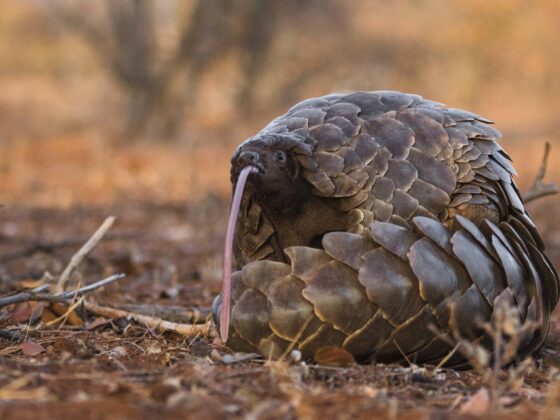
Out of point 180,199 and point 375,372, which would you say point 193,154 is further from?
point 375,372

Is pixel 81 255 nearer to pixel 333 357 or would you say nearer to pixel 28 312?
pixel 28 312

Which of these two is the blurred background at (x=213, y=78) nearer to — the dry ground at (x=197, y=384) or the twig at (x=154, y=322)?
the twig at (x=154, y=322)

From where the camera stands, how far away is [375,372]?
249cm

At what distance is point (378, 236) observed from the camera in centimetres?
264

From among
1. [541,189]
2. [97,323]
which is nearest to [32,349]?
[97,323]

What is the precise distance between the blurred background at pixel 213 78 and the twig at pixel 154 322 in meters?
3.54

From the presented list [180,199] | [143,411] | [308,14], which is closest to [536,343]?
[143,411]

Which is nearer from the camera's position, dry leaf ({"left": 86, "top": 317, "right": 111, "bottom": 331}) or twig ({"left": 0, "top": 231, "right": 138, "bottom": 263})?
dry leaf ({"left": 86, "top": 317, "right": 111, "bottom": 331})

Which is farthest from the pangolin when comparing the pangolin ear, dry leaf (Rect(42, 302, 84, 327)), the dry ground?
dry leaf (Rect(42, 302, 84, 327))

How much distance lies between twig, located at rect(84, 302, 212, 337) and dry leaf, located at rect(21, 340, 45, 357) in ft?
1.49

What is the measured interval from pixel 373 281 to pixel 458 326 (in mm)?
290

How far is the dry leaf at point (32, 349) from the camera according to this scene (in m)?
2.78

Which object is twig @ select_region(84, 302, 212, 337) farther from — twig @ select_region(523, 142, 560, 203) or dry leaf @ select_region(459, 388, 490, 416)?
twig @ select_region(523, 142, 560, 203)

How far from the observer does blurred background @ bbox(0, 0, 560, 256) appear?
9375 mm
